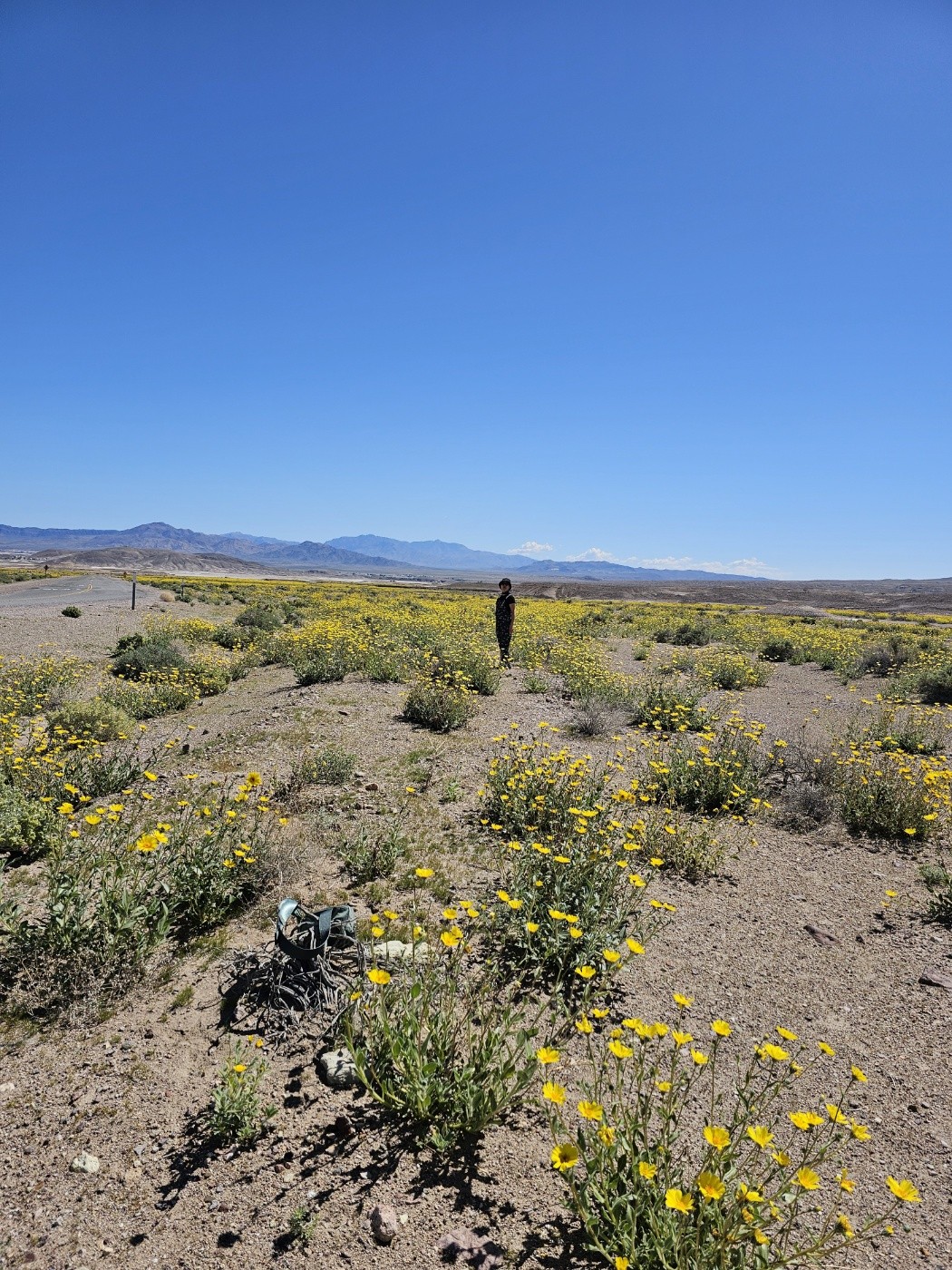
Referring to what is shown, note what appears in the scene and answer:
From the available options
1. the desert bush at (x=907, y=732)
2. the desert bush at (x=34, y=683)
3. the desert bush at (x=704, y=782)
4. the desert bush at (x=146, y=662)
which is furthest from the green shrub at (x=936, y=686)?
the desert bush at (x=34, y=683)

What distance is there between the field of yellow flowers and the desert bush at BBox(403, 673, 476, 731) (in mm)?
1103

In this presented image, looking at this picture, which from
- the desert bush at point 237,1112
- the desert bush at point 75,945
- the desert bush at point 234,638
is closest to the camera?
the desert bush at point 237,1112

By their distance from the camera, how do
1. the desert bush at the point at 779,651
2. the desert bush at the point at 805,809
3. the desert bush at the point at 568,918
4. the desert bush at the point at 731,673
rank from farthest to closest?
the desert bush at the point at 779,651
the desert bush at the point at 731,673
the desert bush at the point at 805,809
the desert bush at the point at 568,918

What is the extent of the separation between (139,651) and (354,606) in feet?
46.1

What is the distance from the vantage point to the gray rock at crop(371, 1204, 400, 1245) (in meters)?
2.42

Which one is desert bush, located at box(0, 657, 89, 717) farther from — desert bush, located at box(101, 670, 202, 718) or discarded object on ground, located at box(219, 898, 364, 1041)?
discarded object on ground, located at box(219, 898, 364, 1041)

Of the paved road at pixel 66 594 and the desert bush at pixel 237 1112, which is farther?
the paved road at pixel 66 594

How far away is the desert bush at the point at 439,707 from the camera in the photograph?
375 inches

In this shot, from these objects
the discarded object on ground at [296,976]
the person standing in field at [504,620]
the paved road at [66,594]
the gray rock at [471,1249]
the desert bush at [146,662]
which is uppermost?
the person standing in field at [504,620]

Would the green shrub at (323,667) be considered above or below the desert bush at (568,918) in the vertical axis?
above

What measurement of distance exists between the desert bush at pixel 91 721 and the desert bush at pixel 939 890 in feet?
30.6

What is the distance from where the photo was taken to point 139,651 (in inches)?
515

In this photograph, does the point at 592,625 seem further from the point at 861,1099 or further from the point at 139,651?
the point at 861,1099

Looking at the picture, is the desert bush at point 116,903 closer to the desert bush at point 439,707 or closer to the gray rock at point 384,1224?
the gray rock at point 384,1224
